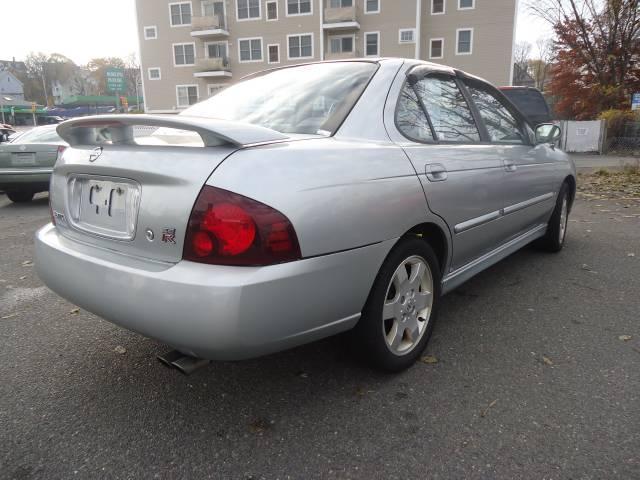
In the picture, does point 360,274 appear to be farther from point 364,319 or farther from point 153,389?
point 153,389

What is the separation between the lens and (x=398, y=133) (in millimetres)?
2338

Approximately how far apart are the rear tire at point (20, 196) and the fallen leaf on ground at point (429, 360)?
859cm

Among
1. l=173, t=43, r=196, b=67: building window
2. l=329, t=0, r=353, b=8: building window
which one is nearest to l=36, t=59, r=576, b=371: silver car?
l=329, t=0, r=353, b=8: building window

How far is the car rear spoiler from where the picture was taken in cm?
175

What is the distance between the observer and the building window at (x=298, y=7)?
3441cm

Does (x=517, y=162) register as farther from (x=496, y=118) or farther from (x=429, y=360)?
(x=429, y=360)

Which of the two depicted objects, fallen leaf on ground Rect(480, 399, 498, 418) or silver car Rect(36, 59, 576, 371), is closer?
silver car Rect(36, 59, 576, 371)

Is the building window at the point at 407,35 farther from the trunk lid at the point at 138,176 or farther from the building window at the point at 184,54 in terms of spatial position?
the trunk lid at the point at 138,176

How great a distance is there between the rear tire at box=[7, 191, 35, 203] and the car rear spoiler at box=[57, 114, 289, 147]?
755 centimetres

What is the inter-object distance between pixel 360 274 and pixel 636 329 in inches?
80.0

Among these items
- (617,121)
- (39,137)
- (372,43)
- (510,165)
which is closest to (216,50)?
(372,43)

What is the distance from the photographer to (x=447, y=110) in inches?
113

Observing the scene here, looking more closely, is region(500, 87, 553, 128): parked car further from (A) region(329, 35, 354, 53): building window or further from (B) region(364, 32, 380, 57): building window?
(A) region(329, 35, 354, 53): building window

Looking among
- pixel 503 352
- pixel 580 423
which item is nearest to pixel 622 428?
pixel 580 423
